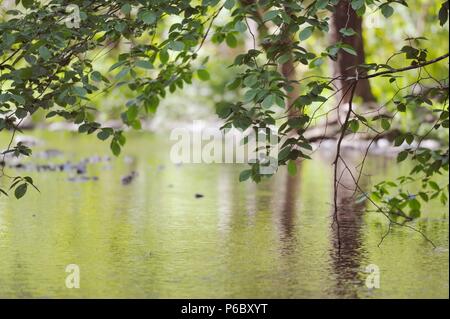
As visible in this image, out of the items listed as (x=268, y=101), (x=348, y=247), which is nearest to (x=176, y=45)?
(x=268, y=101)

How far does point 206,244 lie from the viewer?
5.29 m

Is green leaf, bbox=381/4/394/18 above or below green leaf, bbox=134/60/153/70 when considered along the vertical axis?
above

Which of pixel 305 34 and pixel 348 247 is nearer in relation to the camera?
pixel 305 34

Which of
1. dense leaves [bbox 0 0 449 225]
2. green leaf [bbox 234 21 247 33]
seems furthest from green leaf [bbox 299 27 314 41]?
green leaf [bbox 234 21 247 33]

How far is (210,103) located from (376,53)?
452 cm

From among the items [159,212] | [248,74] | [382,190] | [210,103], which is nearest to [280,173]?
[159,212]

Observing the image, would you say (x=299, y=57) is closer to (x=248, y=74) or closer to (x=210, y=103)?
(x=248, y=74)

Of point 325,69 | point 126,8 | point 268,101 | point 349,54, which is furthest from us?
point 325,69

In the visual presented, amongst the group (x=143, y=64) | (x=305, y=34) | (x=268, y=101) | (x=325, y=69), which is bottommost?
(x=268, y=101)

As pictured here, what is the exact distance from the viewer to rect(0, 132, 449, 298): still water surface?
→ 409 centimetres

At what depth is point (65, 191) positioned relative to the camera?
809cm

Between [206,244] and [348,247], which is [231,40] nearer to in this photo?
[206,244]

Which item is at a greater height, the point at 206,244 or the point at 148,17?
the point at 148,17

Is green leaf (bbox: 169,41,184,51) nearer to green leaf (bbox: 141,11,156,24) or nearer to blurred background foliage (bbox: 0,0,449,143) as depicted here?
green leaf (bbox: 141,11,156,24)
